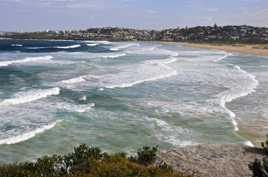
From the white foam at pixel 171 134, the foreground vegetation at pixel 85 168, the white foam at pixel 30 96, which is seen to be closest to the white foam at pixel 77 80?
the white foam at pixel 30 96

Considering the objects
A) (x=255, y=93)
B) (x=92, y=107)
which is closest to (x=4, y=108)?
(x=92, y=107)

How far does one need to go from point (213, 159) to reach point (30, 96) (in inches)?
687

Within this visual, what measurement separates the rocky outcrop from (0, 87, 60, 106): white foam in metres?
14.4

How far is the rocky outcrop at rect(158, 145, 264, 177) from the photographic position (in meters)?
16.0

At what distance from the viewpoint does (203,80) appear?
142 ft

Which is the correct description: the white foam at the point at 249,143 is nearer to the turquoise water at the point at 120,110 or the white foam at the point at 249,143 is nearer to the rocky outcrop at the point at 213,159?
the turquoise water at the point at 120,110

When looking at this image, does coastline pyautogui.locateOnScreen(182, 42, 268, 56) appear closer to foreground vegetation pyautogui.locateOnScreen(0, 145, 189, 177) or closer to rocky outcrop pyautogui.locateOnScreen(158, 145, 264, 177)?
rocky outcrop pyautogui.locateOnScreen(158, 145, 264, 177)

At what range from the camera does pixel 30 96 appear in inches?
1268

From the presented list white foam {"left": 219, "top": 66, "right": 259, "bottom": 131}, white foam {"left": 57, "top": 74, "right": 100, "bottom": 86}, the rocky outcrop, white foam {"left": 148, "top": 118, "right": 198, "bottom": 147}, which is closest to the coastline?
white foam {"left": 219, "top": 66, "right": 259, "bottom": 131}

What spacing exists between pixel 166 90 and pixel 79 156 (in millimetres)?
23128

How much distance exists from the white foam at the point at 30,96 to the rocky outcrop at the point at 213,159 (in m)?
14.4

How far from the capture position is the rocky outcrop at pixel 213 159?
16.0 metres

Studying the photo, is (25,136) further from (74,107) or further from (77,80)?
(77,80)

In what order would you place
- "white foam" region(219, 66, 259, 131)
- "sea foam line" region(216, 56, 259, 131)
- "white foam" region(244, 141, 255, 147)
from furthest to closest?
"white foam" region(219, 66, 259, 131) → "sea foam line" region(216, 56, 259, 131) → "white foam" region(244, 141, 255, 147)
